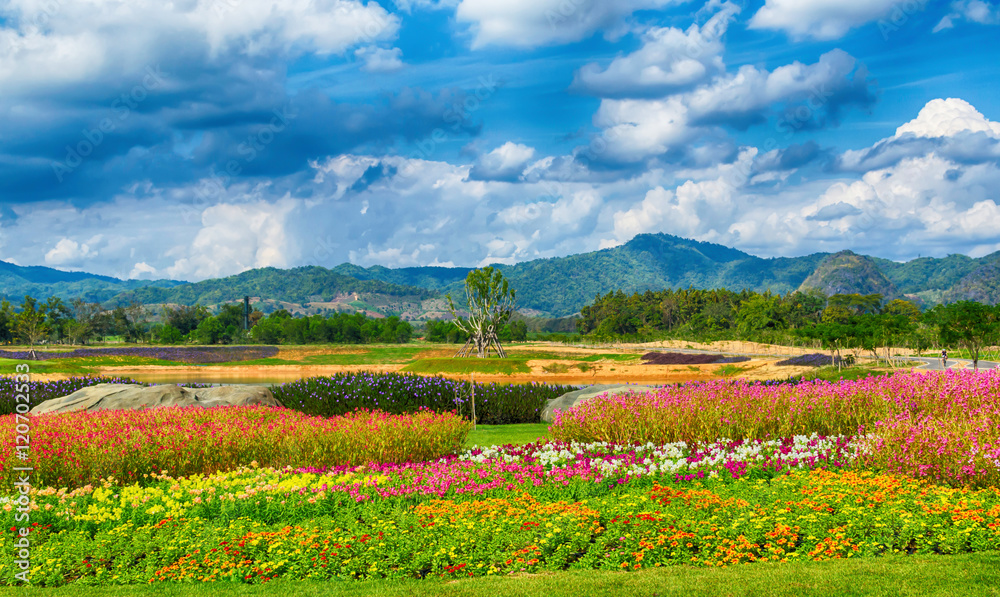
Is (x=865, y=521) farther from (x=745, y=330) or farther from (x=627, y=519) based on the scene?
(x=745, y=330)

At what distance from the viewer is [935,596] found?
4.97 meters

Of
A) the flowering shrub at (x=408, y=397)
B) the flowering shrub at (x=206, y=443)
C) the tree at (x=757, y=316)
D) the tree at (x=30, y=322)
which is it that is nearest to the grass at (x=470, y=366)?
the flowering shrub at (x=408, y=397)

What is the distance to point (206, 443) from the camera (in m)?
10.0

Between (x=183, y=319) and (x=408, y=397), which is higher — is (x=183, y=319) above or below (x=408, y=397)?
above

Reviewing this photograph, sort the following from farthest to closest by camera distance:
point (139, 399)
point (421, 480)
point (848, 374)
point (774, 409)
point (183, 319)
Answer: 1. point (183, 319)
2. point (848, 374)
3. point (139, 399)
4. point (774, 409)
5. point (421, 480)

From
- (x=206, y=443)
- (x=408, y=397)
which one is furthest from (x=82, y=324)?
(x=206, y=443)

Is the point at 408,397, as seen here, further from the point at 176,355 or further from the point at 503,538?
the point at 176,355

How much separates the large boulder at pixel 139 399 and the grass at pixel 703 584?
1072 centimetres

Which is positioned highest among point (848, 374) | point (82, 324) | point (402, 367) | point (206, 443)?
point (82, 324)

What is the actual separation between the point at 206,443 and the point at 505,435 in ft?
21.2

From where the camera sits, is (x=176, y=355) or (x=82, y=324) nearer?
(x=176, y=355)

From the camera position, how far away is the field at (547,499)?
222 inches

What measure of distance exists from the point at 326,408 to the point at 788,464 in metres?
11.8

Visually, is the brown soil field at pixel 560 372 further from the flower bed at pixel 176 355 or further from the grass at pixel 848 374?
the flower bed at pixel 176 355
